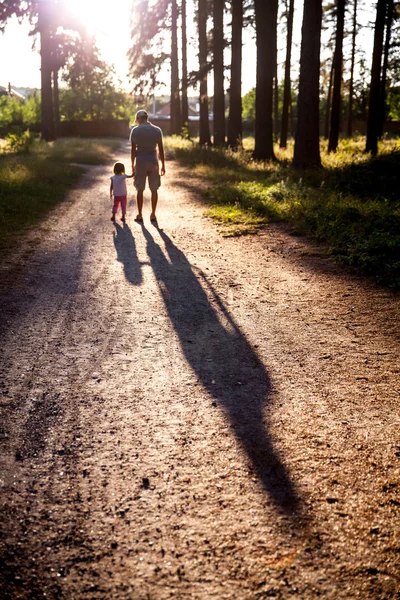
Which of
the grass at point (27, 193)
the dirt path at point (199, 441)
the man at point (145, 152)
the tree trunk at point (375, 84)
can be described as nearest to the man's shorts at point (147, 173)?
the man at point (145, 152)

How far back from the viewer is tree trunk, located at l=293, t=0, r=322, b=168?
15828 mm

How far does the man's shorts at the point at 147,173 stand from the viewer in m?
10.7

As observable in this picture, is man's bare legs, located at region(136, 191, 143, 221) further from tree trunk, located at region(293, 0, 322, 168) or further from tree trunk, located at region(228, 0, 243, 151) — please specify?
tree trunk, located at region(228, 0, 243, 151)

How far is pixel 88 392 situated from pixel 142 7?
35133mm

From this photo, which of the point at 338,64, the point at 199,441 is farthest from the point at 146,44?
the point at 199,441

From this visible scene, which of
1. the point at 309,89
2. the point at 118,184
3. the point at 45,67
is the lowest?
the point at 118,184

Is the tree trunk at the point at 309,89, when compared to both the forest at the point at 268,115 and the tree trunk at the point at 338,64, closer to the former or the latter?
the forest at the point at 268,115

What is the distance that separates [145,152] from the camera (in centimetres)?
1066

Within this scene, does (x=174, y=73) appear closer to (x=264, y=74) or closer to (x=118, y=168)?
(x=264, y=74)

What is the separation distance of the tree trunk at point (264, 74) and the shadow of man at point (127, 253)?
1227 centimetres

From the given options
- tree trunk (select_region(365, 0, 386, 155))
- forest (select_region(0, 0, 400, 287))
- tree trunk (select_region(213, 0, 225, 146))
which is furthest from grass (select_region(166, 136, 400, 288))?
tree trunk (select_region(213, 0, 225, 146))

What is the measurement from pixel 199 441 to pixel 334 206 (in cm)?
804

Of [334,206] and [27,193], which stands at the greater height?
[27,193]

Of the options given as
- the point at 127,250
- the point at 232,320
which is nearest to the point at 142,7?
the point at 127,250
